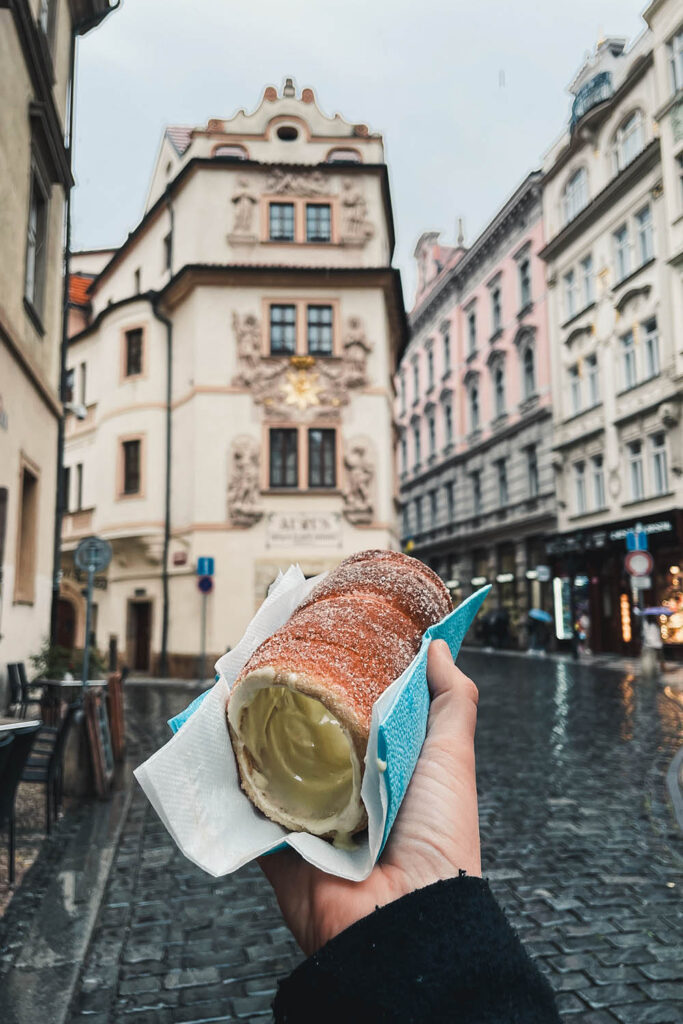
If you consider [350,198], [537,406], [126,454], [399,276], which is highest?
[350,198]

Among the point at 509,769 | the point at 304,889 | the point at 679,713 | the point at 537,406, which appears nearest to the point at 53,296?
the point at 509,769

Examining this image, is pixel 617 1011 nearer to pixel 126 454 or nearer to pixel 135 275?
pixel 126 454

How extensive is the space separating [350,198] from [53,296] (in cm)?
1319

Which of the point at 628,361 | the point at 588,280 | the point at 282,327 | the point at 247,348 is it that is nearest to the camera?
the point at 247,348

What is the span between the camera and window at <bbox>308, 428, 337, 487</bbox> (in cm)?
2312

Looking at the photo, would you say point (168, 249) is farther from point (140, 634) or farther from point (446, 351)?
point (446, 351)

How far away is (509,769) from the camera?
8609mm

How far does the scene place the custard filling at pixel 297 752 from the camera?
1672 mm

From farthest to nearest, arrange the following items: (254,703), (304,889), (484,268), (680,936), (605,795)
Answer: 1. (484,268)
2. (605,795)
3. (680,936)
4. (254,703)
5. (304,889)

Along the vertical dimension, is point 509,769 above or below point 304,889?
below

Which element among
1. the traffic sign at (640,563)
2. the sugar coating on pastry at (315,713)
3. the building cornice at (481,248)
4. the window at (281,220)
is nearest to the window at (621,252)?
the building cornice at (481,248)

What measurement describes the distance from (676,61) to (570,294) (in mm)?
8677

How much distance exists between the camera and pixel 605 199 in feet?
90.4

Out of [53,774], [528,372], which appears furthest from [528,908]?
[528,372]
